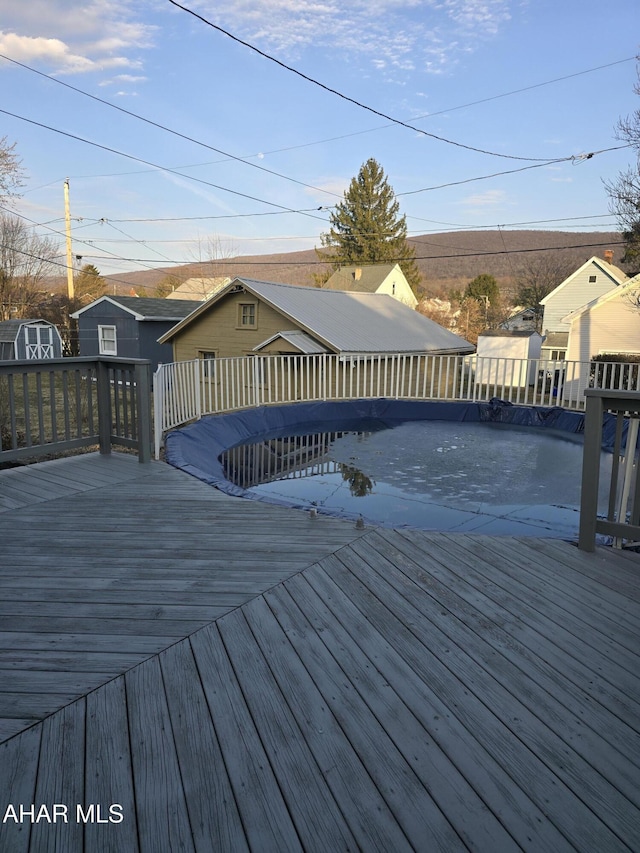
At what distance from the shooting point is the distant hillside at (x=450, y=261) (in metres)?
39.1

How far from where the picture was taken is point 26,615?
2076 mm

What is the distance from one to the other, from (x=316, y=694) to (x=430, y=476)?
189 inches

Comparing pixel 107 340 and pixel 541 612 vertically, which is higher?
pixel 107 340

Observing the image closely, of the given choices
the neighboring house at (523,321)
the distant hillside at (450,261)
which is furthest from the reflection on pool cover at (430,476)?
the distant hillside at (450,261)

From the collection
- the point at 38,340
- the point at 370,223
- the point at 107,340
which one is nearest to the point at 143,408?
the point at 107,340

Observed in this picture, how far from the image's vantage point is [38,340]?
67.2 feet

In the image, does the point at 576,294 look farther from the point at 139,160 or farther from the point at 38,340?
the point at 38,340

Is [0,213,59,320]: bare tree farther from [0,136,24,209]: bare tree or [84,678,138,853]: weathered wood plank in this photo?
[84,678,138,853]: weathered wood plank

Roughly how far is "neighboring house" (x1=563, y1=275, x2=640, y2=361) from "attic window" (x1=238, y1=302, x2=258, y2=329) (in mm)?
9676

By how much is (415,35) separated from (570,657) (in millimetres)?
14566

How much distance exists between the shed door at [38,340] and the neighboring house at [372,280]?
15.3 m

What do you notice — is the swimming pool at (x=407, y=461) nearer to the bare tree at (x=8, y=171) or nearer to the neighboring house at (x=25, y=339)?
the bare tree at (x=8, y=171)

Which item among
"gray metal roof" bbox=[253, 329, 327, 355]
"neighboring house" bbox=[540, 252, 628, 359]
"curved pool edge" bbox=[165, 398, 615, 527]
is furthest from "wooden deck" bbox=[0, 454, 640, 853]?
"neighboring house" bbox=[540, 252, 628, 359]

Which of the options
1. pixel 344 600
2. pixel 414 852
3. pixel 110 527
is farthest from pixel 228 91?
pixel 414 852
